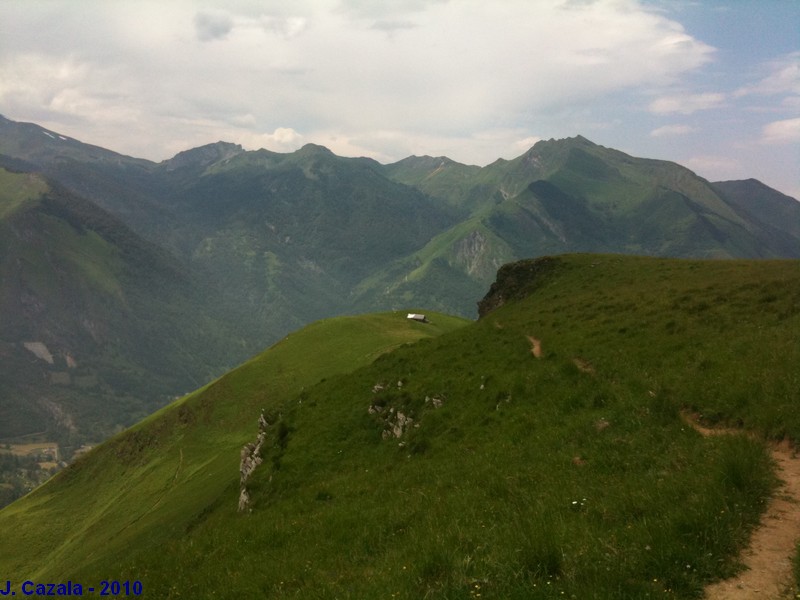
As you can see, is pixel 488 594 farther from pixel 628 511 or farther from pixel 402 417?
pixel 402 417

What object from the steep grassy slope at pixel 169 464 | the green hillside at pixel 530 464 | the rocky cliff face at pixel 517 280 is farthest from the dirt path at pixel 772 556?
the rocky cliff face at pixel 517 280

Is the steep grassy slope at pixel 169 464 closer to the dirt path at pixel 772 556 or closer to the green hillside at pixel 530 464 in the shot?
the green hillside at pixel 530 464

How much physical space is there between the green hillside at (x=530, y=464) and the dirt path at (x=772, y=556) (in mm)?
229

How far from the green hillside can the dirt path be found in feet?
0.75

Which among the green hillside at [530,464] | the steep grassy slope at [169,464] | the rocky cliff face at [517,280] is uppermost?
the rocky cliff face at [517,280]

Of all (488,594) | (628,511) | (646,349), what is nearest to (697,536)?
(628,511)

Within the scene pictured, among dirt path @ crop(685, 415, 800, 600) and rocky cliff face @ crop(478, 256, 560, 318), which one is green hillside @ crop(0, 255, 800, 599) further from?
rocky cliff face @ crop(478, 256, 560, 318)

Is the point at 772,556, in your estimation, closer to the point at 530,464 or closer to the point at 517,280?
the point at 530,464

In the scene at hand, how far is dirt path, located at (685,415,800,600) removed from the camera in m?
7.11

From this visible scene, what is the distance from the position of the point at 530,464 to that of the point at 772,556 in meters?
8.17

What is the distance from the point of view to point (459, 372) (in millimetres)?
32938

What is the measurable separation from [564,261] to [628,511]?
5820 centimetres

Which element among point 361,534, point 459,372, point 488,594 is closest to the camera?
point 488,594

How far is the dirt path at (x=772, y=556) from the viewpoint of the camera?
7.11 meters
